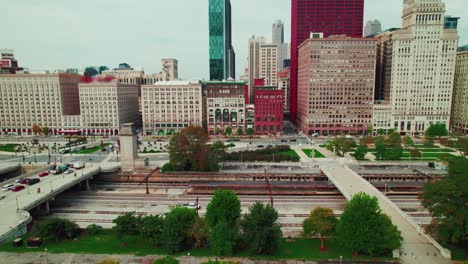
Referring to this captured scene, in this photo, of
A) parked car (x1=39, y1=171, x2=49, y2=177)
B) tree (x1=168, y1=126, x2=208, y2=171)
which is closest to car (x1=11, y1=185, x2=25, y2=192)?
parked car (x1=39, y1=171, x2=49, y2=177)

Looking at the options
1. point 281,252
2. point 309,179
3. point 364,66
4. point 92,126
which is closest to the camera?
point 281,252

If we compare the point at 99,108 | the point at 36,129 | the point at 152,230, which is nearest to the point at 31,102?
the point at 36,129

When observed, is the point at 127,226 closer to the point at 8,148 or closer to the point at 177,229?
the point at 177,229

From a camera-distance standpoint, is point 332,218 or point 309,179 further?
point 309,179

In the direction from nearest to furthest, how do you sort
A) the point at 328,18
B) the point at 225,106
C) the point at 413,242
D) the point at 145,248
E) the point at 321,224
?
1. the point at 321,224
2. the point at 413,242
3. the point at 145,248
4. the point at 225,106
5. the point at 328,18

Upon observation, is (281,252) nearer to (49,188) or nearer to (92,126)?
(49,188)

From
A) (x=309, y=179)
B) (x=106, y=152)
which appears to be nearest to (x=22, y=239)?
(x=309, y=179)
